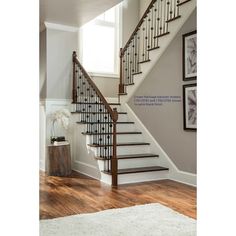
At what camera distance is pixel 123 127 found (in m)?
5.69

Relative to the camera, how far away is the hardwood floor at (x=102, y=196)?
3248 millimetres

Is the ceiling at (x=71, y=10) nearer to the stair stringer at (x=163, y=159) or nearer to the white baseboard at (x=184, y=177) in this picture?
the stair stringer at (x=163, y=159)

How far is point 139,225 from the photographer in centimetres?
269

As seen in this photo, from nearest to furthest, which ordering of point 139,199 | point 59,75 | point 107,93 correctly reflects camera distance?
point 139,199 → point 59,75 → point 107,93

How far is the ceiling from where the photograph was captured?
4.53 meters

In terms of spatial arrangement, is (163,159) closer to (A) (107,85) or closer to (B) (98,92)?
(B) (98,92)

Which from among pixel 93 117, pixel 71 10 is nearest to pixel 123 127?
pixel 93 117

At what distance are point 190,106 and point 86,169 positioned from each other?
2076mm

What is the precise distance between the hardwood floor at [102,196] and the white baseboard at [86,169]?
0.13 meters

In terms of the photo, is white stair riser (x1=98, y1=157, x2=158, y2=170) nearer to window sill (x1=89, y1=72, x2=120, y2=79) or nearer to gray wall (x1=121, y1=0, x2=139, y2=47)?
window sill (x1=89, y1=72, x2=120, y2=79)

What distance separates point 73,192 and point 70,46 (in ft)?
9.96

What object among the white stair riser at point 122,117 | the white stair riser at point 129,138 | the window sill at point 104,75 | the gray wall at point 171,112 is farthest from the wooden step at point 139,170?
the window sill at point 104,75
